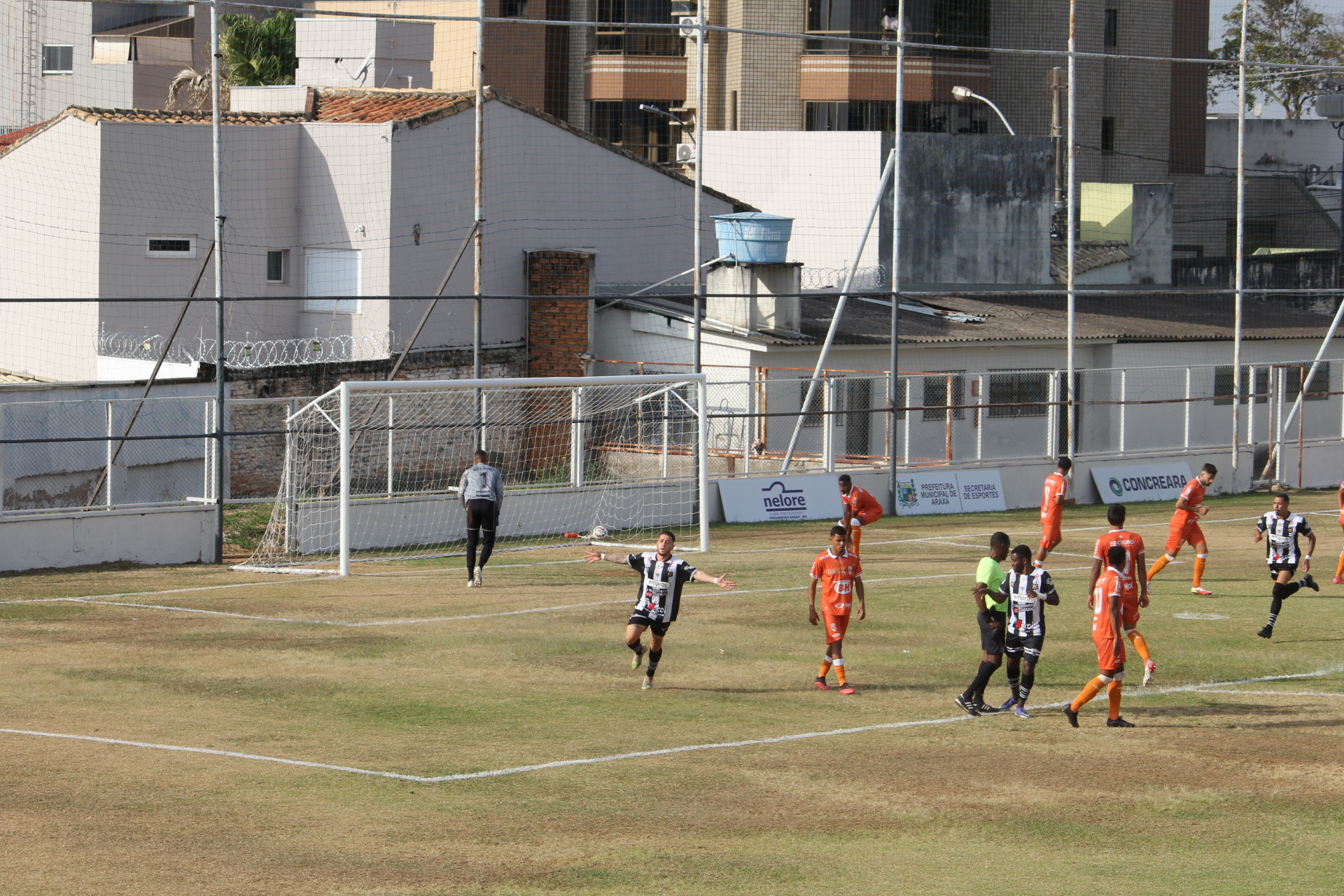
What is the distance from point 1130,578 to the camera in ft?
46.3

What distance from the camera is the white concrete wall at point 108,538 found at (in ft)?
69.4

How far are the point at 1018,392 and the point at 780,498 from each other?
1212cm

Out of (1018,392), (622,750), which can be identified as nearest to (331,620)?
(622,750)

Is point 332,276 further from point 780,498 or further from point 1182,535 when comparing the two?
point 1182,535

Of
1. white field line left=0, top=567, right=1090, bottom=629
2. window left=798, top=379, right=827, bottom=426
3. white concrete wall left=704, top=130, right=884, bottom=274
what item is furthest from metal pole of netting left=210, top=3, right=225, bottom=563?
white concrete wall left=704, top=130, right=884, bottom=274

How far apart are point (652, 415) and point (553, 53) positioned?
2721cm

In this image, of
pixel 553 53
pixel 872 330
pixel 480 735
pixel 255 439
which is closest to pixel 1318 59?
pixel 553 53

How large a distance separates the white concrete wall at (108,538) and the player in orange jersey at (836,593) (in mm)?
11325

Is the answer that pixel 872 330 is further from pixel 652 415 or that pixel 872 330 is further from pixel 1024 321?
pixel 652 415

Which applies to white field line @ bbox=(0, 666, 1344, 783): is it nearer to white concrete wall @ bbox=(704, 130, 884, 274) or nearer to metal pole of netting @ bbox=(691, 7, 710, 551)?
metal pole of netting @ bbox=(691, 7, 710, 551)

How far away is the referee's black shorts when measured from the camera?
1341 cm

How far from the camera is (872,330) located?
35.3 metres

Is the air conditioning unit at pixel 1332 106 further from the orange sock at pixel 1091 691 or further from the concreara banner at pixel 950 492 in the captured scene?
the orange sock at pixel 1091 691

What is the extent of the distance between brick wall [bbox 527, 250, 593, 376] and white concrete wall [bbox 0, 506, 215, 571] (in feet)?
35.2
